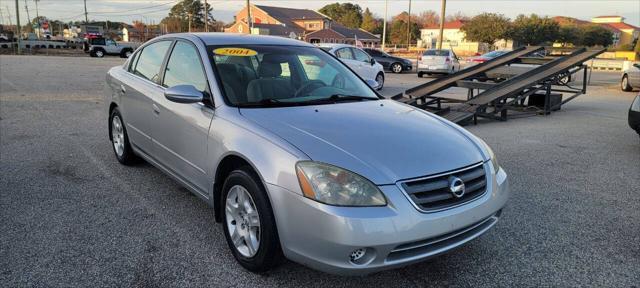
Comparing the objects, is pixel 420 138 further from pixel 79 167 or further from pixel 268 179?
pixel 79 167

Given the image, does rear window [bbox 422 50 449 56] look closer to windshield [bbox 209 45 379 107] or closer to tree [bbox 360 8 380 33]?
windshield [bbox 209 45 379 107]

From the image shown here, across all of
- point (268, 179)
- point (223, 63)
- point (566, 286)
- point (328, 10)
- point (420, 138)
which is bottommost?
point (566, 286)

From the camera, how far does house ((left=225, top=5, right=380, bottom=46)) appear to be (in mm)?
69938

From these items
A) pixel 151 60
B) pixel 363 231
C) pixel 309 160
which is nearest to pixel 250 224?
pixel 309 160

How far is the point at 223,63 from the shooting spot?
12.0 ft

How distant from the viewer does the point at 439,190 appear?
8.60 feet

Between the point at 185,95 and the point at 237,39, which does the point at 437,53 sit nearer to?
the point at 237,39

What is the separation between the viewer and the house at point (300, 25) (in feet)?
229

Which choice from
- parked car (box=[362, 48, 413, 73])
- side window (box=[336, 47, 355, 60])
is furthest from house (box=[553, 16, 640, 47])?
side window (box=[336, 47, 355, 60])

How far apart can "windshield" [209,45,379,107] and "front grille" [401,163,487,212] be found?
1304mm

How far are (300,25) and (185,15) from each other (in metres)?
30.3

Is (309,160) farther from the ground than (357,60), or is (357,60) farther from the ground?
(357,60)

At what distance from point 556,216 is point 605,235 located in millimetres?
445

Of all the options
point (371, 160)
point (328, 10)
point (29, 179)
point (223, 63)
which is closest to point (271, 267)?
point (371, 160)
